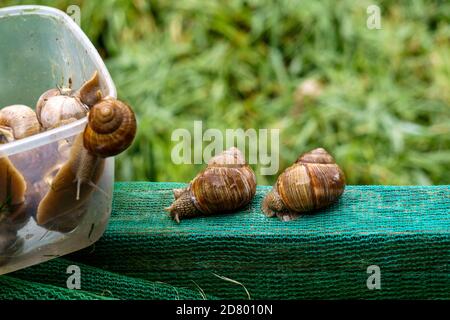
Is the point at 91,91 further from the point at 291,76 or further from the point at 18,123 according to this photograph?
the point at 291,76

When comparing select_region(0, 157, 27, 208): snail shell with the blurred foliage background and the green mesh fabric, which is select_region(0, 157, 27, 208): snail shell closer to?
the green mesh fabric

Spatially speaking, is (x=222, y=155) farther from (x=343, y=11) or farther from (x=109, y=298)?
(x=343, y=11)

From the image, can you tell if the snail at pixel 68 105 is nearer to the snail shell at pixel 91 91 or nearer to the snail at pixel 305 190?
the snail shell at pixel 91 91

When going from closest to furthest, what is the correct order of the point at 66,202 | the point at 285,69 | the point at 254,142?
the point at 66,202 → the point at 254,142 → the point at 285,69

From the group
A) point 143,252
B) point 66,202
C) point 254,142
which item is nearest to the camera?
point 66,202

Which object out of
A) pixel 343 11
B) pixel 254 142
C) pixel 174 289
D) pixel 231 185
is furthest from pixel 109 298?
pixel 343 11

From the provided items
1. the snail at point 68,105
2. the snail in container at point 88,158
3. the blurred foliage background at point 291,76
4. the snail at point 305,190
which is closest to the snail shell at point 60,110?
the snail at point 68,105
